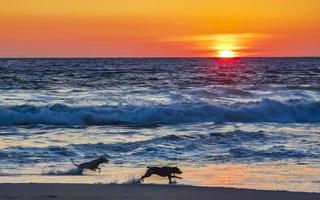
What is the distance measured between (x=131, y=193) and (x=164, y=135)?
→ 29.4 feet

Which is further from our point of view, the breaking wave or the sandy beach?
the breaking wave

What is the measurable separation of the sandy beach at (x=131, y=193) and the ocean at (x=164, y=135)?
107 cm

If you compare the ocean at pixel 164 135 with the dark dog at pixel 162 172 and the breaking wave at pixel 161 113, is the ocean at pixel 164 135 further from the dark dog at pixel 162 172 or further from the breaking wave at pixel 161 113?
the dark dog at pixel 162 172

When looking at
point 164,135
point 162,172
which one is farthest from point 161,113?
point 162,172

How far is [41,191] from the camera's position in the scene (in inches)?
329

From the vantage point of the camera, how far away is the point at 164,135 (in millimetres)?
17328

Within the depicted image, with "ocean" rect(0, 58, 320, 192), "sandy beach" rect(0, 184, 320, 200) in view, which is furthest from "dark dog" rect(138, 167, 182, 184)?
"sandy beach" rect(0, 184, 320, 200)

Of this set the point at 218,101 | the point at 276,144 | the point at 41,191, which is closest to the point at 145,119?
the point at 218,101

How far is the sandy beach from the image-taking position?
8.02m

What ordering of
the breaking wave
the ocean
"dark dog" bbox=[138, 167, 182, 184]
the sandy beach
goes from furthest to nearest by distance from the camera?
1. the breaking wave
2. the ocean
3. "dark dog" bbox=[138, 167, 182, 184]
4. the sandy beach

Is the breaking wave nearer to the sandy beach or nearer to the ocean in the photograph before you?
the ocean

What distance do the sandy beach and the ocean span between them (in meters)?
→ 1.07

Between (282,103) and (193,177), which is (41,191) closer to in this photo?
(193,177)

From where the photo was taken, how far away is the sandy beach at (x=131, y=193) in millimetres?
8023
